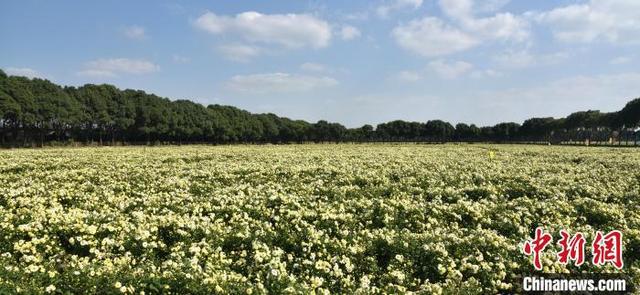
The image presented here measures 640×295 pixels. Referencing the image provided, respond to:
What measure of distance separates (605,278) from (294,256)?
6161 millimetres

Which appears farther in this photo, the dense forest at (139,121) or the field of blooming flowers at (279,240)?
the dense forest at (139,121)

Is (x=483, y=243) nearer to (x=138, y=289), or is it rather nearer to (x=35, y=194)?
(x=138, y=289)

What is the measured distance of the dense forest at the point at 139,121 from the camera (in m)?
94.3

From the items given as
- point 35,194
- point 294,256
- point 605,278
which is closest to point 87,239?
point 294,256

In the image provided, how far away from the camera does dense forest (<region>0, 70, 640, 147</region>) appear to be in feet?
309

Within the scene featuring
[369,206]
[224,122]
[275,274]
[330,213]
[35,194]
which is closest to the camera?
[275,274]

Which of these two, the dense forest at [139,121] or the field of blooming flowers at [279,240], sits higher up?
the dense forest at [139,121]

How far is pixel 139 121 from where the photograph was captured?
4798 inches

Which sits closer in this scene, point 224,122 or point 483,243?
point 483,243

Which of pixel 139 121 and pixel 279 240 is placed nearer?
pixel 279 240

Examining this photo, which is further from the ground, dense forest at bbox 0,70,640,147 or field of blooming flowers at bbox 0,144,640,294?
dense forest at bbox 0,70,640,147

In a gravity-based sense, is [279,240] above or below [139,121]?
below

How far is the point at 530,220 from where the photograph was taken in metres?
13.6

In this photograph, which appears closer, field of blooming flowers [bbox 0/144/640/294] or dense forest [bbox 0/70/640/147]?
field of blooming flowers [bbox 0/144/640/294]
